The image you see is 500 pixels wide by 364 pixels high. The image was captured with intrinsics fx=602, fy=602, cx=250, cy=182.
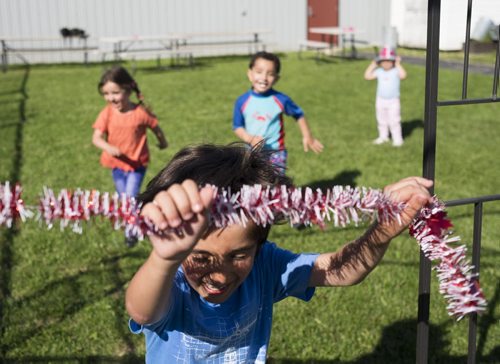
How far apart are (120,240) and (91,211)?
398cm

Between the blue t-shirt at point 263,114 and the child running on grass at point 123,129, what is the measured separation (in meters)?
0.79

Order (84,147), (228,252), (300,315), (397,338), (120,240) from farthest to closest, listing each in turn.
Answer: (84,147) → (120,240) → (300,315) → (397,338) → (228,252)

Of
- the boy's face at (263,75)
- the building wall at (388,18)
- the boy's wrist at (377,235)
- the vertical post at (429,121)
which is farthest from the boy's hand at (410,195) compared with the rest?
the building wall at (388,18)

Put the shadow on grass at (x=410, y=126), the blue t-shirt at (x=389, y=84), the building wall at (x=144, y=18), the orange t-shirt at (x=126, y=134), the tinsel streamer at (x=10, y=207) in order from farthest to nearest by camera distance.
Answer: the building wall at (x=144, y=18), the shadow on grass at (x=410, y=126), the blue t-shirt at (x=389, y=84), the orange t-shirt at (x=126, y=134), the tinsel streamer at (x=10, y=207)

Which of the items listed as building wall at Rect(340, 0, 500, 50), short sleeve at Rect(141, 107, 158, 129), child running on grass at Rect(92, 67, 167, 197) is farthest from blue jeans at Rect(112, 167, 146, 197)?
building wall at Rect(340, 0, 500, 50)

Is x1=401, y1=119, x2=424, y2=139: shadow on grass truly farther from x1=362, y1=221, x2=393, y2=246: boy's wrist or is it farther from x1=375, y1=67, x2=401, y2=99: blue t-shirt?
x1=362, y1=221, x2=393, y2=246: boy's wrist

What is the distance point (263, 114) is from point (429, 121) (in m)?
3.46

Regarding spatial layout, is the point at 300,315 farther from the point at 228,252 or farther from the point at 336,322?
the point at 228,252

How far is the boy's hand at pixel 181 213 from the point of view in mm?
1000

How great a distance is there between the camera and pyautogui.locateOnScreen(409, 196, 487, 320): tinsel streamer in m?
1.37

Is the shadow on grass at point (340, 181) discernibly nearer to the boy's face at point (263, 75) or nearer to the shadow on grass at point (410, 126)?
the boy's face at point (263, 75)

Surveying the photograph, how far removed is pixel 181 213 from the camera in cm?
100

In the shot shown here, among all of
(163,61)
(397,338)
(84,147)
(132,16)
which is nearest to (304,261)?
(397,338)

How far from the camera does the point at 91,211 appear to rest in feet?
3.24
